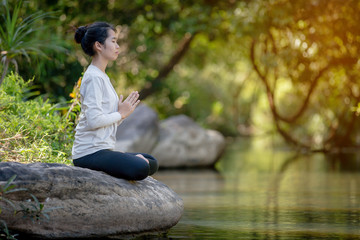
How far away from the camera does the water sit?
793 cm

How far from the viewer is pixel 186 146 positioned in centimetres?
1952

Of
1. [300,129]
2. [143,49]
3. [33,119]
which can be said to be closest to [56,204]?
[33,119]

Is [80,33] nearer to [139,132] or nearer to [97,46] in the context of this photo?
[97,46]

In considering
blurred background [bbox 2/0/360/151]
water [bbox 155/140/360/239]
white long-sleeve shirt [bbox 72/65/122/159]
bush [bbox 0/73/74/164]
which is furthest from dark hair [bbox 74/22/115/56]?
blurred background [bbox 2/0/360/151]

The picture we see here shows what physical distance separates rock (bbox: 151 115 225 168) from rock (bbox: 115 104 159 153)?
0.64 meters

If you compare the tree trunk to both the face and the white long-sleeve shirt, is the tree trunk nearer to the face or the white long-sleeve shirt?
the face

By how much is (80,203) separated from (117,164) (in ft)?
1.98

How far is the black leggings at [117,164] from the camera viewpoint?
7.46 m

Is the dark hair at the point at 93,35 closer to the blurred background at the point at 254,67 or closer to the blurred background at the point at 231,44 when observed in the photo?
the blurred background at the point at 254,67

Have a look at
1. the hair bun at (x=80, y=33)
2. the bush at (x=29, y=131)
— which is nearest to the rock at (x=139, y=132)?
the bush at (x=29, y=131)

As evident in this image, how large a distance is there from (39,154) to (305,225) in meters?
3.02

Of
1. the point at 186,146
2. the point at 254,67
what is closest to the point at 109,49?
the point at 186,146

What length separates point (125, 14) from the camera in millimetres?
23453

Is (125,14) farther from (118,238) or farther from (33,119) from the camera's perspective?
(118,238)
